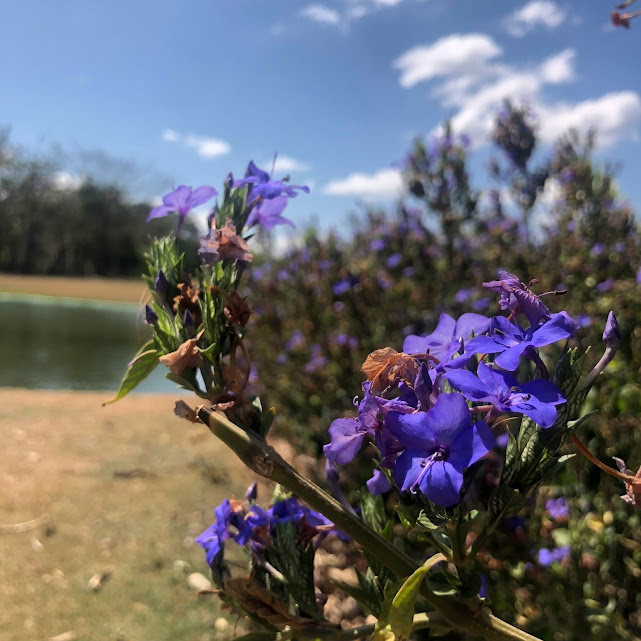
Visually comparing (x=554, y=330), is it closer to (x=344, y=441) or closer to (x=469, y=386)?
(x=469, y=386)

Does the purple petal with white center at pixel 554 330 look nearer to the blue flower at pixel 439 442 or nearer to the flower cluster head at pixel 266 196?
the blue flower at pixel 439 442

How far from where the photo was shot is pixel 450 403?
23.7 inches

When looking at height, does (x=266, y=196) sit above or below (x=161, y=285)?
above

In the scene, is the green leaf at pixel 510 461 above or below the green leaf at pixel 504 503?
above

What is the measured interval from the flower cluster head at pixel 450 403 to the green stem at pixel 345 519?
82 millimetres

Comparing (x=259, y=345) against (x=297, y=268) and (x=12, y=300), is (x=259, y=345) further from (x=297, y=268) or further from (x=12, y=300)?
(x=12, y=300)

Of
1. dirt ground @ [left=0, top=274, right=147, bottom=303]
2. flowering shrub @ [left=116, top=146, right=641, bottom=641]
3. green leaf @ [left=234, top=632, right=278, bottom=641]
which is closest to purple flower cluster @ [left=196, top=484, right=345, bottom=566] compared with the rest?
flowering shrub @ [left=116, top=146, right=641, bottom=641]

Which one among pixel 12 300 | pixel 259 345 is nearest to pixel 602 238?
pixel 259 345

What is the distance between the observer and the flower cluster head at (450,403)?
1.93ft

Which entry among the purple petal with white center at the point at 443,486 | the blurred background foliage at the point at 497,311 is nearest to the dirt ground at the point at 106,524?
the blurred background foliage at the point at 497,311

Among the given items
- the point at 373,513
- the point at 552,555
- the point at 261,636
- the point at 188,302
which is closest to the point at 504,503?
the point at 373,513

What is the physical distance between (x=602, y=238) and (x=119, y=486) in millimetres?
4047

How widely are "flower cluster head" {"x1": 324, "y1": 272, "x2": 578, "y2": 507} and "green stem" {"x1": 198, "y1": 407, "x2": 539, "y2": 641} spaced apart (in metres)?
0.08

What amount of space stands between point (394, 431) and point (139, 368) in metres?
0.45
